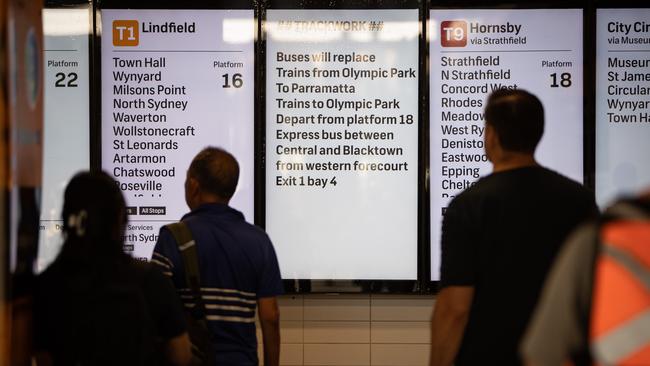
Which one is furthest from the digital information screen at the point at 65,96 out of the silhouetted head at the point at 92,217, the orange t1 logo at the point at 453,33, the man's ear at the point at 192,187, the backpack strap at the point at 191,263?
the silhouetted head at the point at 92,217

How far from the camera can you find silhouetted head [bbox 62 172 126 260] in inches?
95.8

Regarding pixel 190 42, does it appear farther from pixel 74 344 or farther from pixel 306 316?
pixel 74 344

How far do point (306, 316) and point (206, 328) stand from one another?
87.2 inches

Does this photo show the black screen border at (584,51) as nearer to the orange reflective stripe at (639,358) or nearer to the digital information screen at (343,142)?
the digital information screen at (343,142)

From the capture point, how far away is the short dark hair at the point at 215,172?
331 centimetres

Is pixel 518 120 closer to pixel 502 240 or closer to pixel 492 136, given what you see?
pixel 492 136

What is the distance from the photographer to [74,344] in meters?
2.40

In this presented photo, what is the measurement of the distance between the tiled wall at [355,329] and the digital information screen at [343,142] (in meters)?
0.21

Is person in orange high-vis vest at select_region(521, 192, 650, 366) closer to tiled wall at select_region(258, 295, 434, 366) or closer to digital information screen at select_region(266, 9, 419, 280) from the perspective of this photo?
digital information screen at select_region(266, 9, 419, 280)

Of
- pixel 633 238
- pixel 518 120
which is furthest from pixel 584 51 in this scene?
pixel 633 238

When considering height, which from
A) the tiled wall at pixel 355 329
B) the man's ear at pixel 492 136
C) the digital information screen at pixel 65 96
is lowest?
the tiled wall at pixel 355 329

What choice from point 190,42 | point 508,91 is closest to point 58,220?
point 190,42

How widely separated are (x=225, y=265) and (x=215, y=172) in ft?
1.33

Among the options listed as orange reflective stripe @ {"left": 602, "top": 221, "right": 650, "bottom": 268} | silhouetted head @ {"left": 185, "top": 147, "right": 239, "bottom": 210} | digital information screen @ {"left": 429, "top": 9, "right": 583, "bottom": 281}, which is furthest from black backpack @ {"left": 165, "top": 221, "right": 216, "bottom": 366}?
Answer: digital information screen @ {"left": 429, "top": 9, "right": 583, "bottom": 281}
